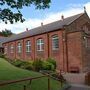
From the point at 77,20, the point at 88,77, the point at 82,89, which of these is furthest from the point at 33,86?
the point at 77,20

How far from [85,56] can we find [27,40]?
16.8m

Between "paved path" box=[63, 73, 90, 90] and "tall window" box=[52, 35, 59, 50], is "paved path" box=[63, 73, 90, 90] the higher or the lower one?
the lower one

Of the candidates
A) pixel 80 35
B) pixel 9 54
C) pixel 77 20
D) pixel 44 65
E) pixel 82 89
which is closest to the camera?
pixel 82 89

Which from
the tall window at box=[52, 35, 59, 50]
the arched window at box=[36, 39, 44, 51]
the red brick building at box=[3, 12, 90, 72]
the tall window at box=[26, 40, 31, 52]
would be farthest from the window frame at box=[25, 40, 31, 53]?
A: the tall window at box=[52, 35, 59, 50]

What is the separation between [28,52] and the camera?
161ft

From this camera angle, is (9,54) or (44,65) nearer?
(44,65)

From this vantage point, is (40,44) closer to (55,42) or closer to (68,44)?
(55,42)

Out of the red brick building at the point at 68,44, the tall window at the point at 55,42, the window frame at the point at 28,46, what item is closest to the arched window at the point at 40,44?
the red brick building at the point at 68,44

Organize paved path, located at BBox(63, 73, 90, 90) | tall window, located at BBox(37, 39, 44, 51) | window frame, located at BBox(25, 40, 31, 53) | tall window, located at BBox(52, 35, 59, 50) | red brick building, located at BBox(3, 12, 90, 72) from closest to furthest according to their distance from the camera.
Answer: paved path, located at BBox(63, 73, 90, 90) < red brick building, located at BBox(3, 12, 90, 72) < tall window, located at BBox(52, 35, 59, 50) < tall window, located at BBox(37, 39, 44, 51) < window frame, located at BBox(25, 40, 31, 53)

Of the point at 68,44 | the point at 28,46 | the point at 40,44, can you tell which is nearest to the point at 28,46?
the point at 28,46

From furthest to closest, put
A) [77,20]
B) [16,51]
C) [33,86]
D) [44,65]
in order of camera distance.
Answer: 1. [16,51]
2. [77,20]
3. [44,65]
4. [33,86]

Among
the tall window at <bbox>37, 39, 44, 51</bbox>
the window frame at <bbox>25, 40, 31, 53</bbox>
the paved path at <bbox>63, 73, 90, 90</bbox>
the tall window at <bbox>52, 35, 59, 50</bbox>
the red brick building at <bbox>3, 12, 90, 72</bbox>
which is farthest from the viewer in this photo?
the window frame at <bbox>25, 40, 31, 53</bbox>

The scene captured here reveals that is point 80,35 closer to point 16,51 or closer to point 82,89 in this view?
point 82,89

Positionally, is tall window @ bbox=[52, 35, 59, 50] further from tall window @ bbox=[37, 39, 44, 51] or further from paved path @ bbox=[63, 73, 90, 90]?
paved path @ bbox=[63, 73, 90, 90]
